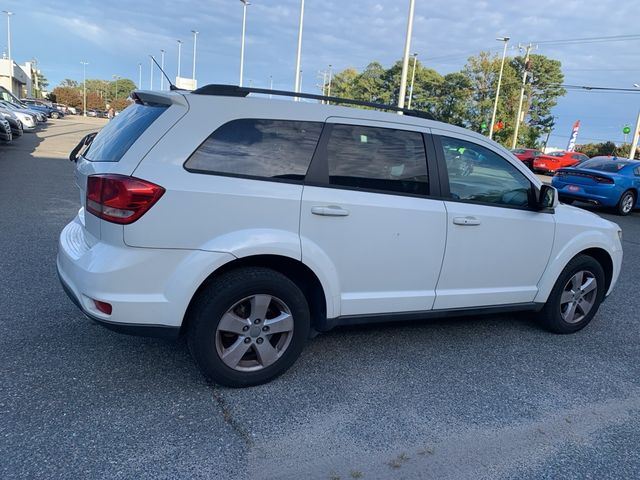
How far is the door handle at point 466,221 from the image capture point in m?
3.73

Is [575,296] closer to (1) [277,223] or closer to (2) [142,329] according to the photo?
(1) [277,223]

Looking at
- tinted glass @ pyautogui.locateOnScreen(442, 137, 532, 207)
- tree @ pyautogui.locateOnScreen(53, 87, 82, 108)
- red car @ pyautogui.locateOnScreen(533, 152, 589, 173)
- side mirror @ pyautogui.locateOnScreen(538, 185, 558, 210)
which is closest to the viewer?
tinted glass @ pyautogui.locateOnScreen(442, 137, 532, 207)

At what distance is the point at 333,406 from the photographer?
3172 millimetres

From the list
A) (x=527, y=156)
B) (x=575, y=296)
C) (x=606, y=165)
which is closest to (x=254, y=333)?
(x=575, y=296)

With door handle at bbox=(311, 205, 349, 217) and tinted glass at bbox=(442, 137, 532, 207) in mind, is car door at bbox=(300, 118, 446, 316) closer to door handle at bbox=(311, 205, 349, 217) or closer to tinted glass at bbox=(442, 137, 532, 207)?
door handle at bbox=(311, 205, 349, 217)

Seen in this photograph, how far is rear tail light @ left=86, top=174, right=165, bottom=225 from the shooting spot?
2.82 metres

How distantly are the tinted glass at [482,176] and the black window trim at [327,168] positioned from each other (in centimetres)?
14

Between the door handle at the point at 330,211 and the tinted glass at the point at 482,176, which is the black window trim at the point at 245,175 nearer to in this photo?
the door handle at the point at 330,211

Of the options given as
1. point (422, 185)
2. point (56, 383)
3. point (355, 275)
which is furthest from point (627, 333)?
point (56, 383)

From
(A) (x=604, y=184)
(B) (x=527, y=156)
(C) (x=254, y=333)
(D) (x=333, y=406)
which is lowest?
(D) (x=333, y=406)

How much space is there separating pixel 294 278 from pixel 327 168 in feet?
2.49

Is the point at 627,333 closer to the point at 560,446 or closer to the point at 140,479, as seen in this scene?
the point at 560,446

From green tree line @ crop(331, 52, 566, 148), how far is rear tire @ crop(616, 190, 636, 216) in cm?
3488

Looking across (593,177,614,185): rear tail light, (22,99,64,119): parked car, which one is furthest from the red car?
(22,99,64,119): parked car
